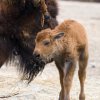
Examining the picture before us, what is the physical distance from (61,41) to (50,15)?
0.62 m

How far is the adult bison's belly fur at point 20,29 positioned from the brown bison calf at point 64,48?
296 millimetres

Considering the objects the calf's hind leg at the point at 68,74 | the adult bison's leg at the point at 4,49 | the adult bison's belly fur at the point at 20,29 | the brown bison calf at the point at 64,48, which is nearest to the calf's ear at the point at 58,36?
the brown bison calf at the point at 64,48

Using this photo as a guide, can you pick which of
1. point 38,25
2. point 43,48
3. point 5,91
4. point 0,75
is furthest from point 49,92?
point 43,48

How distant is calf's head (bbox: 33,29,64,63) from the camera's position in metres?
5.18

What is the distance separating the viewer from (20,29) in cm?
569

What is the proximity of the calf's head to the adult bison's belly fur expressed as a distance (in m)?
0.31

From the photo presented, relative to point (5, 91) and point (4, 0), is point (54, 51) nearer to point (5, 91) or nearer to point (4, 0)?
point (4, 0)

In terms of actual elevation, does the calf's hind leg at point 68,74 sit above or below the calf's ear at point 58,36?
below

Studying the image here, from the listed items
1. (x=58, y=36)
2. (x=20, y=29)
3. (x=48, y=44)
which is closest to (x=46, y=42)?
(x=48, y=44)

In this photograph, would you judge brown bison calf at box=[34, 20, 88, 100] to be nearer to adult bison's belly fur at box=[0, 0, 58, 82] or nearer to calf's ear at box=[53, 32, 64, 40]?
calf's ear at box=[53, 32, 64, 40]

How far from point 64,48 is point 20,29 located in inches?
23.6

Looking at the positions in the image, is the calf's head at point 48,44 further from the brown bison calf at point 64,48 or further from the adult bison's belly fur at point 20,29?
the adult bison's belly fur at point 20,29

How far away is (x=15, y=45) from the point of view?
574 cm

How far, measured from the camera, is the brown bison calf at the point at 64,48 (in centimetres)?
521
